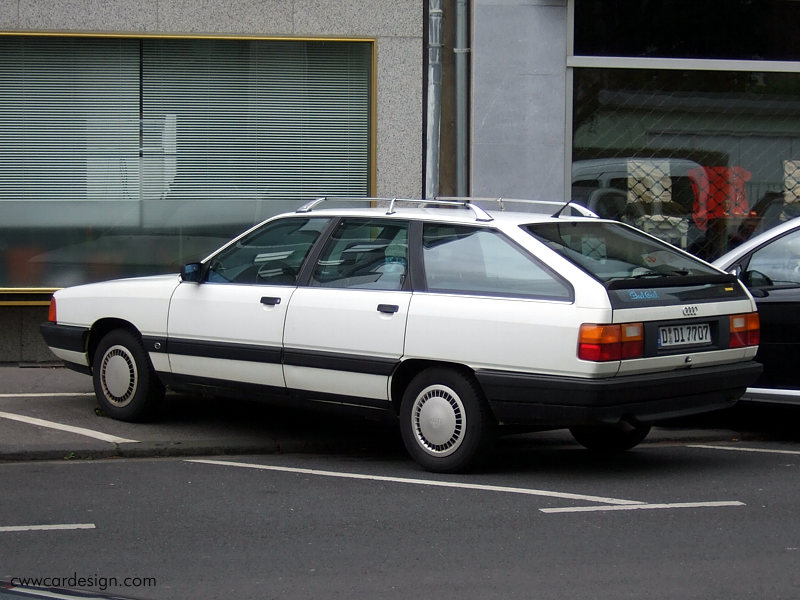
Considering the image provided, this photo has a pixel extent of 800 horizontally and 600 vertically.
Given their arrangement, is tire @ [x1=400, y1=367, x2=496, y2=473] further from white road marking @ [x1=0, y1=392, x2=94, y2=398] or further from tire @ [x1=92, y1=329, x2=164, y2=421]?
white road marking @ [x1=0, y1=392, x2=94, y2=398]

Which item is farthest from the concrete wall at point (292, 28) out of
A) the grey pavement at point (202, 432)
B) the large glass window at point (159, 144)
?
the grey pavement at point (202, 432)

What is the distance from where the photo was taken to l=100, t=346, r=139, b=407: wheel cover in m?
8.84

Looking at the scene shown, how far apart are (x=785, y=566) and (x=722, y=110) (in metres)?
8.93

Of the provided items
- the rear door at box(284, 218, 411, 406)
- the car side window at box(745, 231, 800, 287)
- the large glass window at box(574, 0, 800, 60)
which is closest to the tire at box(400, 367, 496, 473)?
the rear door at box(284, 218, 411, 406)

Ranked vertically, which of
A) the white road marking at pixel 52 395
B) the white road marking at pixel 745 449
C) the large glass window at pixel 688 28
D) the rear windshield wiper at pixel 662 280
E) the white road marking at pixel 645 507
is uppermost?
the large glass window at pixel 688 28

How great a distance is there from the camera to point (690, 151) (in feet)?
44.7

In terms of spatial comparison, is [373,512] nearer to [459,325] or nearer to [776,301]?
[459,325]

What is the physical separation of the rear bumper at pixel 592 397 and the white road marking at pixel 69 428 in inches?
105

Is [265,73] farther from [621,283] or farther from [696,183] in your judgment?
[621,283]

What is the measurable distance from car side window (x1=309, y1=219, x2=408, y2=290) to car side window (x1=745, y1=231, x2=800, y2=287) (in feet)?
8.86

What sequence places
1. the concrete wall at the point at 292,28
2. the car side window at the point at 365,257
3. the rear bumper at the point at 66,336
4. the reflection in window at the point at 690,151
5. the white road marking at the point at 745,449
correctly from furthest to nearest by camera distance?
the reflection in window at the point at 690,151 < the concrete wall at the point at 292,28 < the rear bumper at the point at 66,336 < the white road marking at the point at 745,449 < the car side window at the point at 365,257

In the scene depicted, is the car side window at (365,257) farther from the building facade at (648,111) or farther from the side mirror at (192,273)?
the building facade at (648,111)

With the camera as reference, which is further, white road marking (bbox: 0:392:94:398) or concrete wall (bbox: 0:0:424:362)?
concrete wall (bbox: 0:0:424:362)

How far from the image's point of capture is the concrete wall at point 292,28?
40.9 feet
